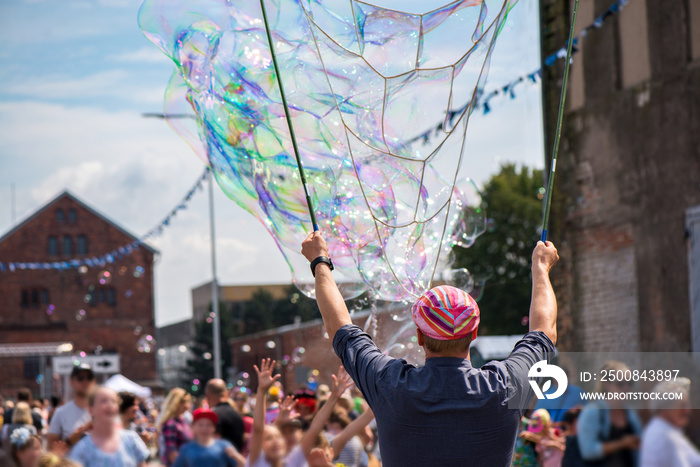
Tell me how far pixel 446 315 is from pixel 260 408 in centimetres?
325

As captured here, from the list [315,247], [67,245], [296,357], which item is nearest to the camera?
[315,247]

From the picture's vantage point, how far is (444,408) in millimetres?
3045

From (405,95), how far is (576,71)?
10.6 metres

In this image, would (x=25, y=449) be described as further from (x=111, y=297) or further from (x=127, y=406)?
(x=111, y=297)

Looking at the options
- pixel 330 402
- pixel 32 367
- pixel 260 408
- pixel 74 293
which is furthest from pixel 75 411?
pixel 74 293

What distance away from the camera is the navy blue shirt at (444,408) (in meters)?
3.06

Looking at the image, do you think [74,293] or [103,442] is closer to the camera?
[103,442]

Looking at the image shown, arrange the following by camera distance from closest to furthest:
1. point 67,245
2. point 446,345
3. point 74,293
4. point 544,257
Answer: point 446,345, point 544,257, point 74,293, point 67,245

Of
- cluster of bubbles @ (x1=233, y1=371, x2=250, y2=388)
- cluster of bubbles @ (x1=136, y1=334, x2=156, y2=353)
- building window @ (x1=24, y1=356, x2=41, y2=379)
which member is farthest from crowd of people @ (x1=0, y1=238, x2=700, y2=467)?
building window @ (x1=24, y1=356, x2=41, y2=379)

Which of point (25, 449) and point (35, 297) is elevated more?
point (35, 297)

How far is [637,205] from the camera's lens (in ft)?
46.6

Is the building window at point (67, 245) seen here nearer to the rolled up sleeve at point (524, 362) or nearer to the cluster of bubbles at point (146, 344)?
the cluster of bubbles at point (146, 344)

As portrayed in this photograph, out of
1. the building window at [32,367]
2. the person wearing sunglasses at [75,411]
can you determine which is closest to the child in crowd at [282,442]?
the person wearing sunglasses at [75,411]

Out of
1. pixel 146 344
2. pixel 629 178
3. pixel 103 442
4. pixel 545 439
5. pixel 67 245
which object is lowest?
pixel 545 439
